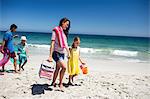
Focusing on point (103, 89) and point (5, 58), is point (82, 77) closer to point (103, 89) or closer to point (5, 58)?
point (103, 89)

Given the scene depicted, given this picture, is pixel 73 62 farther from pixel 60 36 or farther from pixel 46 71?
pixel 60 36

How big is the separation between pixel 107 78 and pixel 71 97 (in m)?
2.33

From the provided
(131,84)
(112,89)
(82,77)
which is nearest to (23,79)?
(82,77)

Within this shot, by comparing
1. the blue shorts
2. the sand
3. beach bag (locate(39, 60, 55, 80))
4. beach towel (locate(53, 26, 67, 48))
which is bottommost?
the sand

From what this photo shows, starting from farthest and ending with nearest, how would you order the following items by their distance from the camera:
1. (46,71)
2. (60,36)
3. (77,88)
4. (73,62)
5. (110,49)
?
(110,49) → (73,62) → (77,88) → (46,71) → (60,36)

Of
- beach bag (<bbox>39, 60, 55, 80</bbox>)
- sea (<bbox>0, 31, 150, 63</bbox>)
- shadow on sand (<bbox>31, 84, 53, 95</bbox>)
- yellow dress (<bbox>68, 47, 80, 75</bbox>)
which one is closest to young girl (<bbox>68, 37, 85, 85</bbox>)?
yellow dress (<bbox>68, 47, 80, 75</bbox>)

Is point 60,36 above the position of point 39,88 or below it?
above

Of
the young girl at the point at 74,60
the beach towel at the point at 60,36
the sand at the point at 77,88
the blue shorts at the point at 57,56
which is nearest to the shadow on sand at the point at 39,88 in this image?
the sand at the point at 77,88

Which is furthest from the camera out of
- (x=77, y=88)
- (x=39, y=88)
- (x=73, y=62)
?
(x=73, y=62)

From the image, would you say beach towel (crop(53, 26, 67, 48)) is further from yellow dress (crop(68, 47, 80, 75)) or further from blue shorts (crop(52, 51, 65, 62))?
yellow dress (crop(68, 47, 80, 75))

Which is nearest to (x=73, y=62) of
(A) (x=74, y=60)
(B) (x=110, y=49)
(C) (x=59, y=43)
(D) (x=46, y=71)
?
(A) (x=74, y=60)

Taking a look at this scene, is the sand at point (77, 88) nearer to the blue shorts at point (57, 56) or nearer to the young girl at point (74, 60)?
the young girl at point (74, 60)

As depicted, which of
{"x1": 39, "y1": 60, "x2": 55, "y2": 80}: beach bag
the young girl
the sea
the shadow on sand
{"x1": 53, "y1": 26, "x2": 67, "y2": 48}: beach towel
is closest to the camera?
{"x1": 53, "y1": 26, "x2": 67, "y2": 48}: beach towel

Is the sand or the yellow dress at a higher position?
the yellow dress
